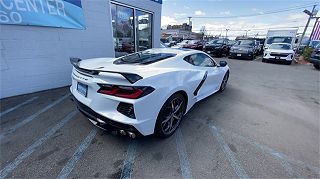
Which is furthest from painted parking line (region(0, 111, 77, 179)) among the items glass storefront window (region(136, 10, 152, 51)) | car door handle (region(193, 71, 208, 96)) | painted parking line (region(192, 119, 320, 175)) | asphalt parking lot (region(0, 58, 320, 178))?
glass storefront window (region(136, 10, 152, 51))

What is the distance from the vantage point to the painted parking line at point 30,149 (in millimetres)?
2104

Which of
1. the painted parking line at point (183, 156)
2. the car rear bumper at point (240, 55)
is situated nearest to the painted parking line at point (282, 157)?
the painted parking line at point (183, 156)

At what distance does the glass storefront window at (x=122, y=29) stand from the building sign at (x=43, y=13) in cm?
148

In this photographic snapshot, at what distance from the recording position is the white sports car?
2096 millimetres

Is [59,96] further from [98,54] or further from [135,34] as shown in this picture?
[135,34]

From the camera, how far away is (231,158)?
2443 millimetres

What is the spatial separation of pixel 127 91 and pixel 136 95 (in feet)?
0.40

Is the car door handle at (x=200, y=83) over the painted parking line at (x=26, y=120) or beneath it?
over

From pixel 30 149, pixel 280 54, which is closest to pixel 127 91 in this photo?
pixel 30 149

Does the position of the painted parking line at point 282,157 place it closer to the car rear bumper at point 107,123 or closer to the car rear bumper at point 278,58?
the car rear bumper at point 107,123

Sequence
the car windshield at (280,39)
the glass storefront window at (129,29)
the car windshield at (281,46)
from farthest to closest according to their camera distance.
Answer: the car windshield at (280,39)
the car windshield at (281,46)
the glass storefront window at (129,29)

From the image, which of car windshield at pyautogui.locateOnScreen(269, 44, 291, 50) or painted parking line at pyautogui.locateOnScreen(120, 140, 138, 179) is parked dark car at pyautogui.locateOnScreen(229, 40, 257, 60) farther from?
painted parking line at pyautogui.locateOnScreen(120, 140, 138, 179)

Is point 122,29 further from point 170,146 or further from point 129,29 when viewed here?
point 170,146

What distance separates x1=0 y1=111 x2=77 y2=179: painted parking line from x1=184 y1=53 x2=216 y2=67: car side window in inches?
99.4
